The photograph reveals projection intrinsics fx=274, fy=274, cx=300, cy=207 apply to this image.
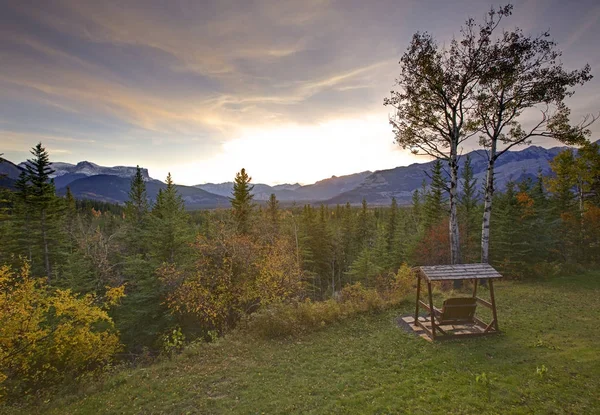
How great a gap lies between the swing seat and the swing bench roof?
994 millimetres

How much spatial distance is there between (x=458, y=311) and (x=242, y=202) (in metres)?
26.5

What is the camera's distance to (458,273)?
995cm

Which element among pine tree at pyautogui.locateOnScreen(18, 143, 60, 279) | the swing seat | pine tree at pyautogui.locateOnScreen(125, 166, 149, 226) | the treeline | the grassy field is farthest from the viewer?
pine tree at pyautogui.locateOnScreen(125, 166, 149, 226)

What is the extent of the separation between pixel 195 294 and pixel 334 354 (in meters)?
10.6

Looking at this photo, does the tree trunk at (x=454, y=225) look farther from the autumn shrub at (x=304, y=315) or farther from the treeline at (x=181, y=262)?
the autumn shrub at (x=304, y=315)

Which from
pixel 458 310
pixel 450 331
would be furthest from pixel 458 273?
pixel 450 331

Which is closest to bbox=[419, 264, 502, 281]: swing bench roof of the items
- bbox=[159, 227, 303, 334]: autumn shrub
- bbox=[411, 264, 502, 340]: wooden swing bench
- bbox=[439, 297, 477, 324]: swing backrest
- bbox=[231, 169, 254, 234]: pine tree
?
bbox=[411, 264, 502, 340]: wooden swing bench

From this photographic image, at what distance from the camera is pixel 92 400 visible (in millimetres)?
8281

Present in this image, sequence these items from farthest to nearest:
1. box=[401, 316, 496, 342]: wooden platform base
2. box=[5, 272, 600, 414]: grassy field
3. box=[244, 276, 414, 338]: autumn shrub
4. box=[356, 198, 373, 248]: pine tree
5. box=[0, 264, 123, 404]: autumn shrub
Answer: box=[356, 198, 373, 248]: pine tree
box=[244, 276, 414, 338]: autumn shrub
box=[0, 264, 123, 404]: autumn shrub
box=[401, 316, 496, 342]: wooden platform base
box=[5, 272, 600, 414]: grassy field

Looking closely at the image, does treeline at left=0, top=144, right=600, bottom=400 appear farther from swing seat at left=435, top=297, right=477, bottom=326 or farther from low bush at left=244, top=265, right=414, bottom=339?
swing seat at left=435, top=297, right=477, bottom=326

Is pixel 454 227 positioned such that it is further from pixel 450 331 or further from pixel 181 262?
pixel 181 262

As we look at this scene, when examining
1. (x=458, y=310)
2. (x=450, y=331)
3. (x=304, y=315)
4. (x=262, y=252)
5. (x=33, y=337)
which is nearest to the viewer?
(x=450, y=331)

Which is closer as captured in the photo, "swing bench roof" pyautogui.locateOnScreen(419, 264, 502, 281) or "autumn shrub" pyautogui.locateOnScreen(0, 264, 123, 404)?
"swing bench roof" pyautogui.locateOnScreen(419, 264, 502, 281)

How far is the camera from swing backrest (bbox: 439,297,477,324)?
33.9 ft
